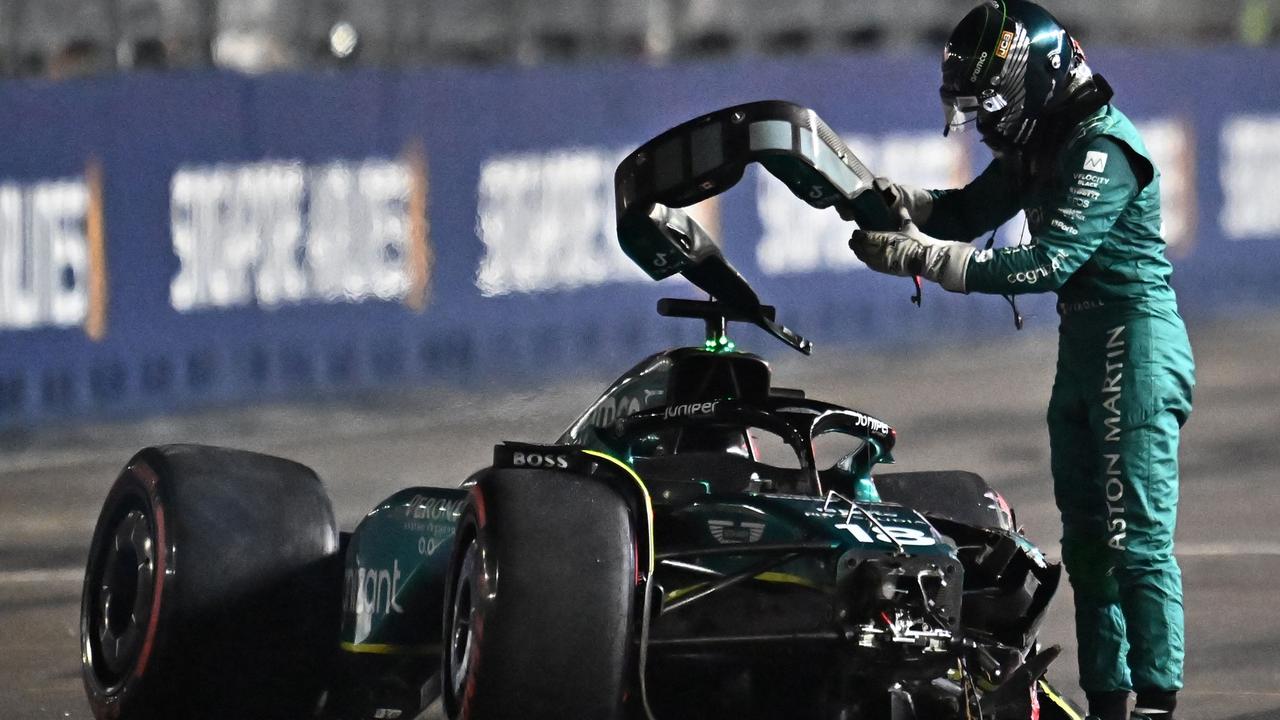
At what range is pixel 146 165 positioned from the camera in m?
11.6

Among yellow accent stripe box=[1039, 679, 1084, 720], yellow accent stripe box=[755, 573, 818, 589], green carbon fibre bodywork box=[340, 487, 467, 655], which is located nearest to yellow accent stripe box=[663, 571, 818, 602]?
yellow accent stripe box=[755, 573, 818, 589]

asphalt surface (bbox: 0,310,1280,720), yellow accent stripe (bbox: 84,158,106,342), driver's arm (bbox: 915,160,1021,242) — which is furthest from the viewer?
yellow accent stripe (bbox: 84,158,106,342)

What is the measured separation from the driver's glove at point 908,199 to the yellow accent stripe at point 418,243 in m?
5.82

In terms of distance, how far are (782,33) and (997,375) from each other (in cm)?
260

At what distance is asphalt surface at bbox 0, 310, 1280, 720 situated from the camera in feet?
24.8

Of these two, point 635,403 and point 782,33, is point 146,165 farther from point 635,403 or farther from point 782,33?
point 635,403

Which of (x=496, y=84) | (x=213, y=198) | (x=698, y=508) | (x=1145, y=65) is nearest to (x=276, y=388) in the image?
(x=213, y=198)

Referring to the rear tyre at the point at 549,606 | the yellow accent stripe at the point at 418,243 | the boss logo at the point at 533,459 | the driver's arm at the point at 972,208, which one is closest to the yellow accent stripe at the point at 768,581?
the rear tyre at the point at 549,606

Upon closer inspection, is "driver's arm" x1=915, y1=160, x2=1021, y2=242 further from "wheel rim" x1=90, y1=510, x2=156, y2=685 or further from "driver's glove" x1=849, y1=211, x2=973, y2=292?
"wheel rim" x1=90, y1=510, x2=156, y2=685

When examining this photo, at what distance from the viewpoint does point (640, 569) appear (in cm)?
491

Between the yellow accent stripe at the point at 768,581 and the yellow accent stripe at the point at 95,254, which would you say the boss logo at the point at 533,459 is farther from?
the yellow accent stripe at the point at 95,254

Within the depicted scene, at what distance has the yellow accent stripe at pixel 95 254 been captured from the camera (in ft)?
37.3

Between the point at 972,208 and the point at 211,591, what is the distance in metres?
2.49

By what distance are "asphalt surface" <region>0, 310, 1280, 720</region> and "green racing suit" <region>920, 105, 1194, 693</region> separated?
110 cm
